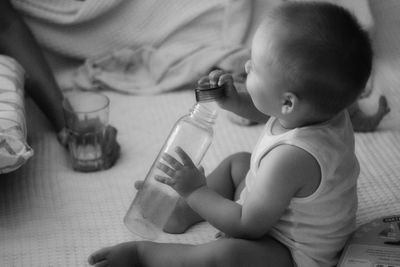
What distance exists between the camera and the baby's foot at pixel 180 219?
3.45 ft

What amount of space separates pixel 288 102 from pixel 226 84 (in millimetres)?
173

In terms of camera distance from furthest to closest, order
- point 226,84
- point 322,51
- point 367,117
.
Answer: point 367,117 → point 226,84 → point 322,51

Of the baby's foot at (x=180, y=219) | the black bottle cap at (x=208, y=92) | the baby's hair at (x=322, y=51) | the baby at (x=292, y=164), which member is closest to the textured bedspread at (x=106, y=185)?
the baby's foot at (x=180, y=219)

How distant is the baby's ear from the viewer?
826 millimetres

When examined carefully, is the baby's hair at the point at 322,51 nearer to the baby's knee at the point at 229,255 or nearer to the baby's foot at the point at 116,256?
the baby's knee at the point at 229,255

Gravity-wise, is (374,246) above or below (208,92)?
below

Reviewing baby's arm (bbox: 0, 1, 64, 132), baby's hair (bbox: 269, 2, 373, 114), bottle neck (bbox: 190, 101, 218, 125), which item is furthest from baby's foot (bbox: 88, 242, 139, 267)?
baby's arm (bbox: 0, 1, 64, 132)

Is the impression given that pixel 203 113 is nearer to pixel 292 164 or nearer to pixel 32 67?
pixel 292 164

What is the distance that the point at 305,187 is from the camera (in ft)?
2.84

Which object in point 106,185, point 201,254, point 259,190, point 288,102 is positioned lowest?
point 106,185

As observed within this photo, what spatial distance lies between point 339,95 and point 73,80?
87 cm

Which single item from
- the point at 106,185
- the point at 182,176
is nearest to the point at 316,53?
the point at 182,176

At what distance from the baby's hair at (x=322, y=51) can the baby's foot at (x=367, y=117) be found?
0.53 meters

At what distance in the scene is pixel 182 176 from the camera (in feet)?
3.02
